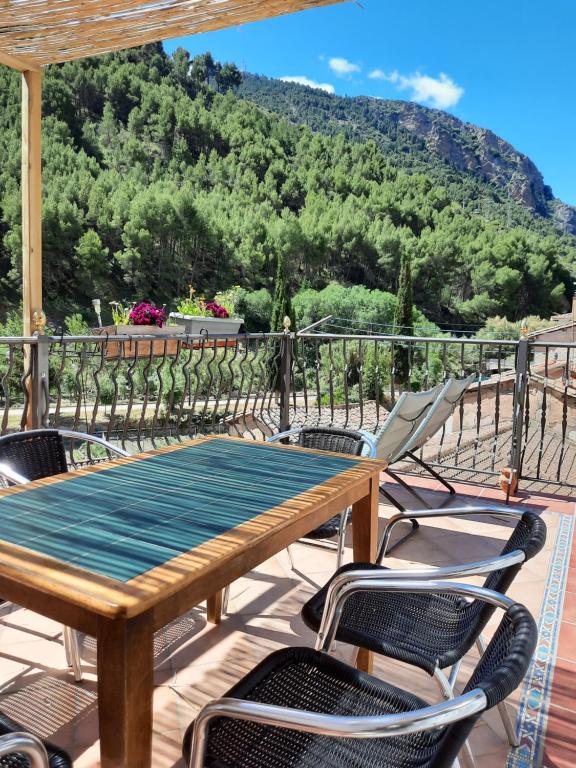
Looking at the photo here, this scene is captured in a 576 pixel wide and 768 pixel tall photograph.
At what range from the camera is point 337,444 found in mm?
2434

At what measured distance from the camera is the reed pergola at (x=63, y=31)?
246cm

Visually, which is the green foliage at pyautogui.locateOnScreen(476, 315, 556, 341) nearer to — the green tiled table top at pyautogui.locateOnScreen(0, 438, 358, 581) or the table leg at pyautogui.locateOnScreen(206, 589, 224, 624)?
the table leg at pyautogui.locateOnScreen(206, 589, 224, 624)

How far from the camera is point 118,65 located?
39.3 metres

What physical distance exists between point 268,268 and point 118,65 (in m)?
17.9

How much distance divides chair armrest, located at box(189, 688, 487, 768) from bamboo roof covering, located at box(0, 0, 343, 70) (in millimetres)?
2498

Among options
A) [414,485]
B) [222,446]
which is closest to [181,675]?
[222,446]

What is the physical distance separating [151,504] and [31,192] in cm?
260

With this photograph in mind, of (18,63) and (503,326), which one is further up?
(18,63)

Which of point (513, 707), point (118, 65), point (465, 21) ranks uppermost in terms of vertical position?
point (465, 21)

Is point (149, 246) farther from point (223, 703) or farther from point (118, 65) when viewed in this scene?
point (223, 703)

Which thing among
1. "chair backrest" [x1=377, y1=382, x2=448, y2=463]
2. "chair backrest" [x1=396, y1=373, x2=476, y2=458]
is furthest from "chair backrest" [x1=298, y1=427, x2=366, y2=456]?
"chair backrest" [x1=396, y1=373, x2=476, y2=458]

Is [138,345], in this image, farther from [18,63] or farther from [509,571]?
[509,571]

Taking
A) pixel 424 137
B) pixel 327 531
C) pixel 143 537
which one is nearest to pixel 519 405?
pixel 327 531

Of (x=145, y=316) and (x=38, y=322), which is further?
(x=145, y=316)
